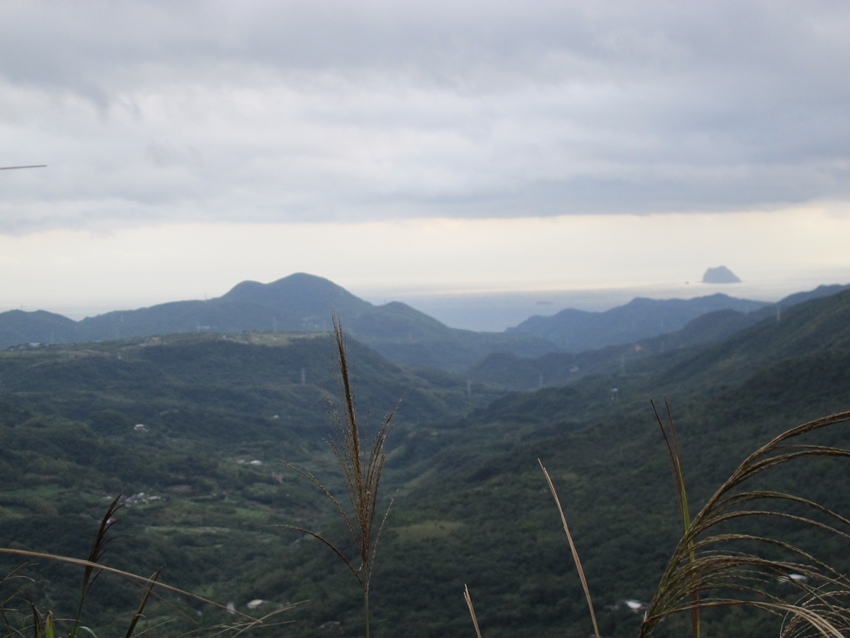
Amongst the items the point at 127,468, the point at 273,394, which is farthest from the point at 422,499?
the point at 273,394

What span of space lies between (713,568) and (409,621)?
42.4 m

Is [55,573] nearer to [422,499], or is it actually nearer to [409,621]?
[409,621]

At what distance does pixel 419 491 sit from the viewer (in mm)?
83125

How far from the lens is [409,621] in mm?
42031

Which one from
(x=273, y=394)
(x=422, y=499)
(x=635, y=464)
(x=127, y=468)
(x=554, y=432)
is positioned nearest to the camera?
(x=635, y=464)

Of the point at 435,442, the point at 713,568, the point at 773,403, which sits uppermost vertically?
the point at 713,568

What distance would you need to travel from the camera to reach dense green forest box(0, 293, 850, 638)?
140 feet

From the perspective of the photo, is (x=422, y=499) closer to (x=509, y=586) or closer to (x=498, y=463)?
(x=498, y=463)

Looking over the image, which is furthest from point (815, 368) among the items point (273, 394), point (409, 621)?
point (273, 394)

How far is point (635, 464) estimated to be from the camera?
64625 millimetres

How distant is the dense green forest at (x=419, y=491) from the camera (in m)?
42.6

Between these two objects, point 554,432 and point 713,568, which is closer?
point 713,568

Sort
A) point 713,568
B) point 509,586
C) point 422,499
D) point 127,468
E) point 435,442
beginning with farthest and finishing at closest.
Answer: point 435,442
point 127,468
point 422,499
point 509,586
point 713,568

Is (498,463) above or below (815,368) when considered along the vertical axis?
below
